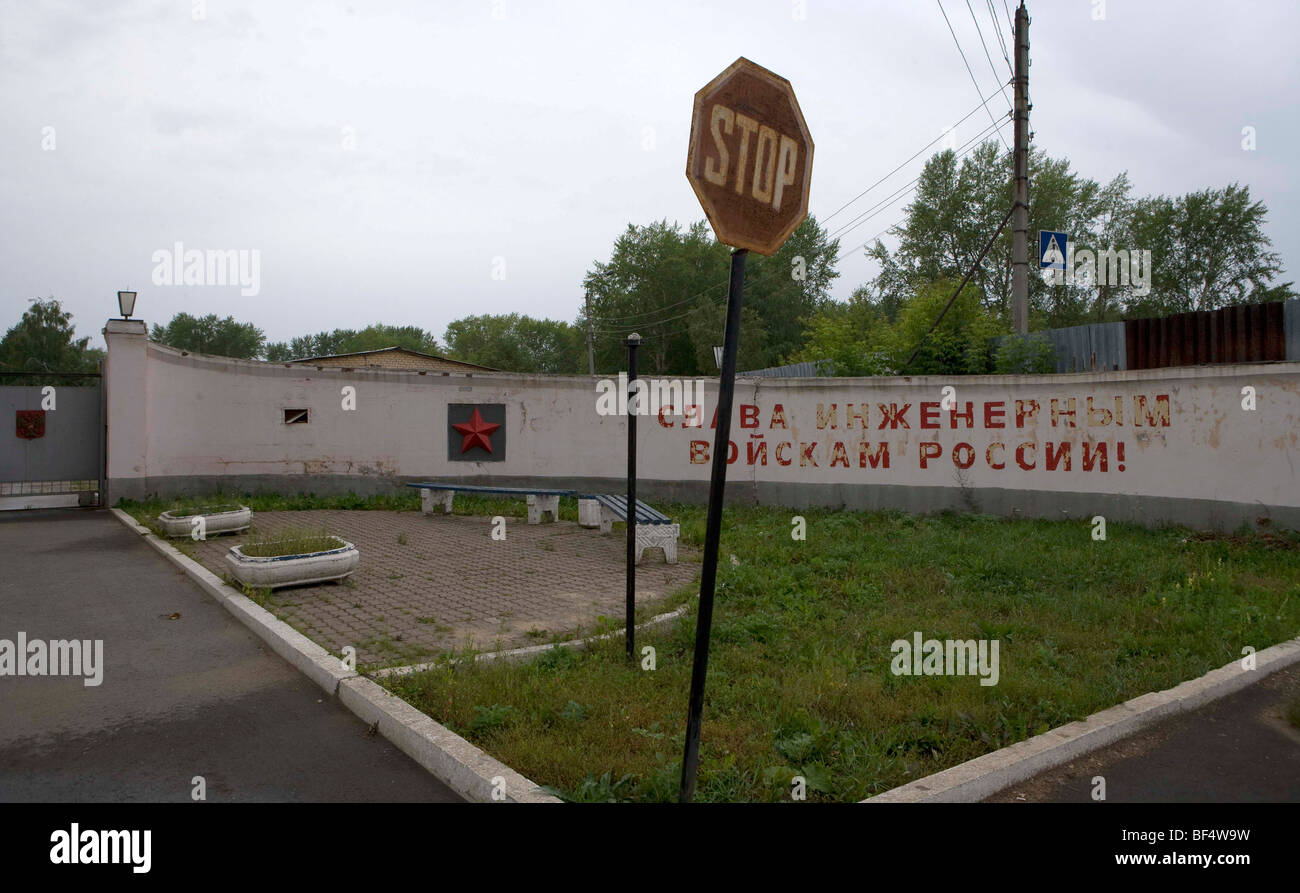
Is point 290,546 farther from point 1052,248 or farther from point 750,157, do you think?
point 1052,248

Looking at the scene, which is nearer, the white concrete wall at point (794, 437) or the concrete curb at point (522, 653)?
the concrete curb at point (522, 653)

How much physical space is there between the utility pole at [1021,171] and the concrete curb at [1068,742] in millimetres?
9353

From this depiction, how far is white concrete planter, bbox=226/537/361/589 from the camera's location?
732 cm

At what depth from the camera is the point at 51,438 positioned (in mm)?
13562

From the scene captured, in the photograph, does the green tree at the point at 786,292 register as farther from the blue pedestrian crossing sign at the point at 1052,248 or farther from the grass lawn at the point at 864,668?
the grass lawn at the point at 864,668

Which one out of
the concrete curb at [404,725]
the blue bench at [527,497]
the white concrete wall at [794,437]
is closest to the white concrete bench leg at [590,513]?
the blue bench at [527,497]

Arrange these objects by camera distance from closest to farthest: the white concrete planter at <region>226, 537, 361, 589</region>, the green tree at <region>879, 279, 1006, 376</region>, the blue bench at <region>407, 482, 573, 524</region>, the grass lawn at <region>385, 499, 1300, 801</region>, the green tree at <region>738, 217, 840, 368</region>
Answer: the grass lawn at <region>385, 499, 1300, 801</region> < the white concrete planter at <region>226, 537, 361, 589</region> < the blue bench at <region>407, 482, 573, 524</region> < the green tree at <region>879, 279, 1006, 376</region> < the green tree at <region>738, 217, 840, 368</region>

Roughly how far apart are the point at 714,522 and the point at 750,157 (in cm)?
139

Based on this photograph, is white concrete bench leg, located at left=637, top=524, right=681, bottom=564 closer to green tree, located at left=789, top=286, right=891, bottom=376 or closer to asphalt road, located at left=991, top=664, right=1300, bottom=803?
asphalt road, located at left=991, top=664, right=1300, bottom=803

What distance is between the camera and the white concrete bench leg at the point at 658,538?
925 cm

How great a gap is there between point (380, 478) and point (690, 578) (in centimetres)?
798

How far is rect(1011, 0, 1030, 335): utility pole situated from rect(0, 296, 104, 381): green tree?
58.2 m

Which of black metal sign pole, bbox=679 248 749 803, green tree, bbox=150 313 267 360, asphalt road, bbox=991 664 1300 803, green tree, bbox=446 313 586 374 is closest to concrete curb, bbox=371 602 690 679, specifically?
black metal sign pole, bbox=679 248 749 803

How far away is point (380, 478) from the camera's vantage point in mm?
14609
